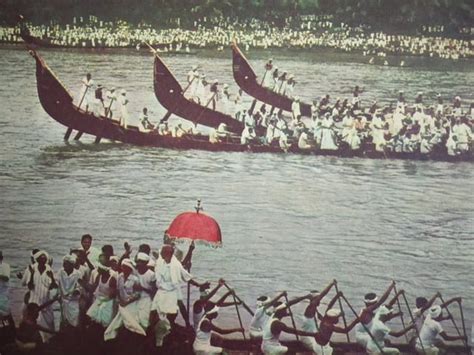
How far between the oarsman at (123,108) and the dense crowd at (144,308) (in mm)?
970

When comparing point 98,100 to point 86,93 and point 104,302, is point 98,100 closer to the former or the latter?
point 86,93

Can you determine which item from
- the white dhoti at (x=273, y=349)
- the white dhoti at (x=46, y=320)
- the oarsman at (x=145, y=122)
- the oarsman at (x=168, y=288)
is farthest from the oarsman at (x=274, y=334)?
the oarsman at (x=145, y=122)

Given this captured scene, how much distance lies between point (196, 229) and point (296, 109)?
1.27 meters

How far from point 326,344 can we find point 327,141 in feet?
5.38

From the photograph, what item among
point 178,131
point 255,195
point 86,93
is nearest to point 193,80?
point 178,131

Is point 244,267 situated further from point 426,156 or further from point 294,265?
point 426,156

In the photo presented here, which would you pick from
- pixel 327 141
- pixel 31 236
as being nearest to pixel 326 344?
pixel 327 141

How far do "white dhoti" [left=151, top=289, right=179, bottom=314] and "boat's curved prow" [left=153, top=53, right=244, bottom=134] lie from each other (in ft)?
4.42

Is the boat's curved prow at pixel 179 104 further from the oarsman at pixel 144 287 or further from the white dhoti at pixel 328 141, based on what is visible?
the oarsman at pixel 144 287

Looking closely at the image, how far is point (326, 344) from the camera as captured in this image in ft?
17.8

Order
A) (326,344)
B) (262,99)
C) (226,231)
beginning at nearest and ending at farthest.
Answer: (326,344) < (226,231) < (262,99)

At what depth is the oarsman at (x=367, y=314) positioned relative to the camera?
18.0 ft

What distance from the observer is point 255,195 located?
593 centimetres

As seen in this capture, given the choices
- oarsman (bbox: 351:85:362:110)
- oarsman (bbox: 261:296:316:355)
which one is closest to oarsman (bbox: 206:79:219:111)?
oarsman (bbox: 351:85:362:110)
